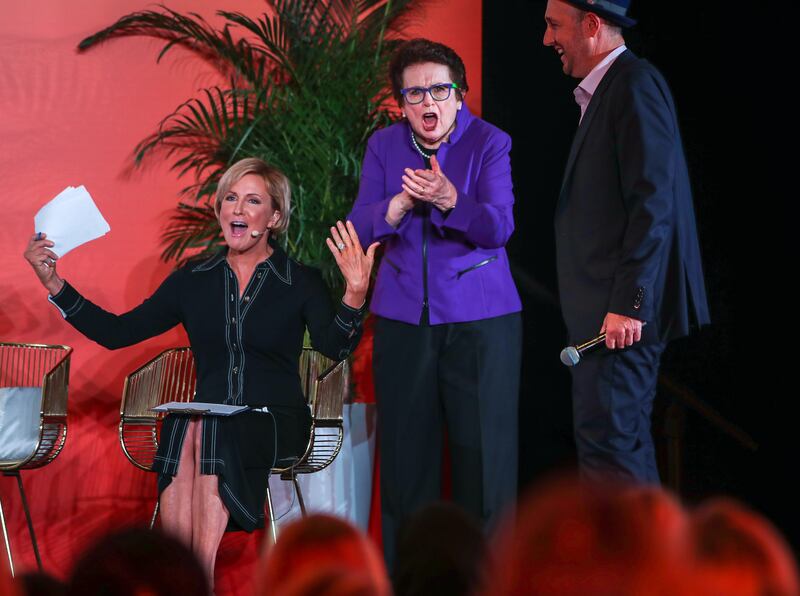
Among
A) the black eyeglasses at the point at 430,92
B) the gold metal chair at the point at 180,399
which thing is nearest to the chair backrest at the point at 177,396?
the gold metal chair at the point at 180,399

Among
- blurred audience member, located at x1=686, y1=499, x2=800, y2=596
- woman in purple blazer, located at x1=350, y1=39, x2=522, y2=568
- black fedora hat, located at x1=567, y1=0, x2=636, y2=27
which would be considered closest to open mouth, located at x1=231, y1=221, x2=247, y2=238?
woman in purple blazer, located at x1=350, y1=39, x2=522, y2=568

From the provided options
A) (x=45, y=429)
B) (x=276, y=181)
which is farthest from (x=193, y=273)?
(x=45, y=429)

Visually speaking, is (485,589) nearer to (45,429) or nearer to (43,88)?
(45,429)

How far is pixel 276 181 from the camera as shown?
3.27 metres

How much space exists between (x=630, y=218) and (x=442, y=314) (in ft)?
2.88

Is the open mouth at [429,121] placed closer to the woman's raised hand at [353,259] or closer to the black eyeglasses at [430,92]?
the black eyeglasses at [430,92]

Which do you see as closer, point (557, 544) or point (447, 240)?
point (557, 544)

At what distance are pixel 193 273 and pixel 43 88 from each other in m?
1.55

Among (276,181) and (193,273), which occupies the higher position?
(276,181)

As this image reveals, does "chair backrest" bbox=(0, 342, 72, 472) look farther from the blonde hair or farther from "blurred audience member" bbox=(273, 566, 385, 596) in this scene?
"blurred audience member" bbox=(273, 566, 385, 596)

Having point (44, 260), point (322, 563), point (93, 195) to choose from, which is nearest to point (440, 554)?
point (322, 563)

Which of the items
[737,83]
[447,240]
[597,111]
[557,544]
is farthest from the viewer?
[447,240]

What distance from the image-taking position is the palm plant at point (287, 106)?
156 inches

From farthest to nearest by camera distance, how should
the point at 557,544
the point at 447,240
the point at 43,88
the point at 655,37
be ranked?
the point at 43,88 < the point at 655,37 < the point at 447,240 < the point at 557,544
